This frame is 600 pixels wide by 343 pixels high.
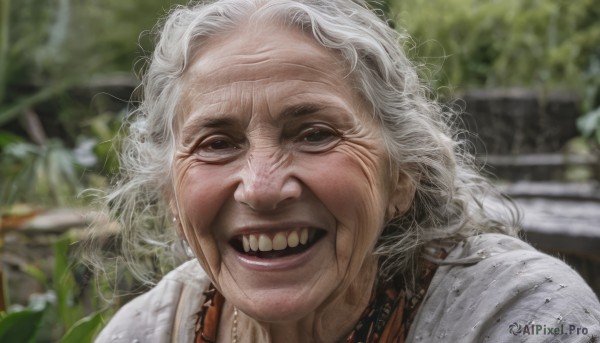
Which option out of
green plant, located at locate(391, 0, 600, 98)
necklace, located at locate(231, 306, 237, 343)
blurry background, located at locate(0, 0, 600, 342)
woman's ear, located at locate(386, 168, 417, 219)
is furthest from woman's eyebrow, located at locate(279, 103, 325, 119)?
green plant, located at locate(391, 0, 600, 98)

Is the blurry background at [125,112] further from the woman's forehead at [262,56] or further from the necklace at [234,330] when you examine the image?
the necklace at [234,330]

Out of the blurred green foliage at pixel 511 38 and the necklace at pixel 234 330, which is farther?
the blurred green foliage at pixel 511 38

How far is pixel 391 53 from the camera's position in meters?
2.05

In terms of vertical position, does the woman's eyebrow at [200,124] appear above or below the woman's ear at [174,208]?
above

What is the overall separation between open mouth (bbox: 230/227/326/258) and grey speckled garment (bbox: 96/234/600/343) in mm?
334

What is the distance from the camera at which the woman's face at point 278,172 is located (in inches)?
73.0

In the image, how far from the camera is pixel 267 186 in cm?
182

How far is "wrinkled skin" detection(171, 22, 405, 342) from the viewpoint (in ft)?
6.09

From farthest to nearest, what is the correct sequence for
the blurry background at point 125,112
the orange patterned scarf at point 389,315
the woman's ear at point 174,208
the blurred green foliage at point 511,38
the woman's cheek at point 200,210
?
1. the blurred green foliage at point 511,38
2. the blurry background at point 125,112
3. the woman's ear at point 174,208
4. the orange patterned scarf at point 389,315
5. the woman's cheek at point 200,210

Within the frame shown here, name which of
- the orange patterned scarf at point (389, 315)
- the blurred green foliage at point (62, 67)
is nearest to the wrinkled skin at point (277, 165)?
the orange patterned scarf at point (389, 315)

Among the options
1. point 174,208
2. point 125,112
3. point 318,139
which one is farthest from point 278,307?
point 125,112

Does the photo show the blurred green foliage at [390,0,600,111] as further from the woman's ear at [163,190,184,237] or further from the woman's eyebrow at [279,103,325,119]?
the woman's eyebrow at [279,103,325,119]

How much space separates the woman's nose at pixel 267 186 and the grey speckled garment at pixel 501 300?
0.45m

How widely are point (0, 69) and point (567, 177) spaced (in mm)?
5026
